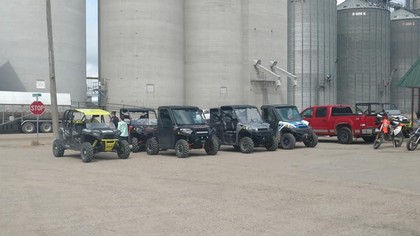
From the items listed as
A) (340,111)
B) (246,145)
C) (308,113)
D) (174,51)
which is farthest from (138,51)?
(246,145)

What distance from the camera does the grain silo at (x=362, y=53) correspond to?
61906mm

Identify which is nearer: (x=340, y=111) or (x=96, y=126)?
(x=96, y=126)

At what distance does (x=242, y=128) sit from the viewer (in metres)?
19.9

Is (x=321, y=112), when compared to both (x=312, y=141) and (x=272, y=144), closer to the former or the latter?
(x=312, y=141)

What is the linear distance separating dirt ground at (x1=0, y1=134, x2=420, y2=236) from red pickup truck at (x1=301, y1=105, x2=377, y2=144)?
6572mm

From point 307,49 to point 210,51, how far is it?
16115 mm

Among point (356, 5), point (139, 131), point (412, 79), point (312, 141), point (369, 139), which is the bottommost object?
point (369, 139)

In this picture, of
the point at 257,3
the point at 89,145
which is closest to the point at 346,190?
the point at 89,145

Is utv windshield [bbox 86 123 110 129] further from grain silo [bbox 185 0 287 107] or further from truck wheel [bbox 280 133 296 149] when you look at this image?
grain silo [bbox 185 0 287 107]

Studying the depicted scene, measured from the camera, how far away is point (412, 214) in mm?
7918

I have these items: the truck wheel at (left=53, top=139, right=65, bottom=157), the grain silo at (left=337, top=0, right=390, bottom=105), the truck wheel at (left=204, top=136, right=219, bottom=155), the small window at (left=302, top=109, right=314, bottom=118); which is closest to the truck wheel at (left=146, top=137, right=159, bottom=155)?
the truck wheel at (left=204, top=136, right=219, bottom=155)

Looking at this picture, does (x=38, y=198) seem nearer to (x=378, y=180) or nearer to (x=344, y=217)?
(x=344, y=217)

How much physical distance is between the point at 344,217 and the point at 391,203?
5.11 ft

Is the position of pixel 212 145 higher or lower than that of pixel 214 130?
lower
